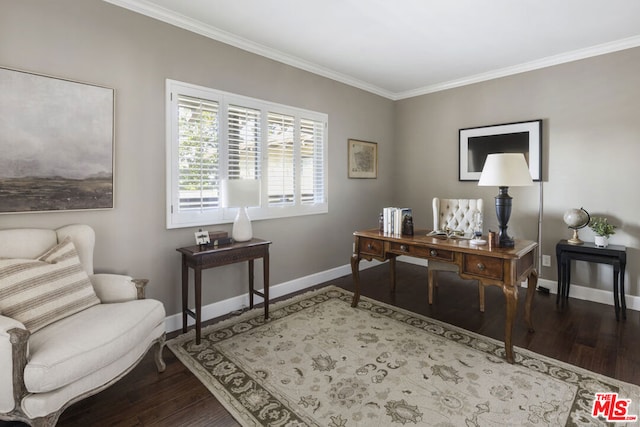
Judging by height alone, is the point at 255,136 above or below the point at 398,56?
below

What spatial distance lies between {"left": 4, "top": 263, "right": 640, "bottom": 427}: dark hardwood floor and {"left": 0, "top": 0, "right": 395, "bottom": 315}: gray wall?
2.73 ft

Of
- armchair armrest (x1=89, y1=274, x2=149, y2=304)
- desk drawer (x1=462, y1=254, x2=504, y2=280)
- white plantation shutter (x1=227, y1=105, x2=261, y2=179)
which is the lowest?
armchair armrest (x1=89, y1=274, x2=149, y2=304)

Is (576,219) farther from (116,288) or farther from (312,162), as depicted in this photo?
(116,288)

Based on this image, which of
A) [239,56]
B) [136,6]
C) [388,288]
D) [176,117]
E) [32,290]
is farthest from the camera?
[388,288]

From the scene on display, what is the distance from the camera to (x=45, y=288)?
5.88ft

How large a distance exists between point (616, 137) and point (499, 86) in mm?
1372

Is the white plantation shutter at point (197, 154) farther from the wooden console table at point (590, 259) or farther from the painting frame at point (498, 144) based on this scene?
the wooden console table at point (590, 259)

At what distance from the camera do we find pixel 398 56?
3623mm

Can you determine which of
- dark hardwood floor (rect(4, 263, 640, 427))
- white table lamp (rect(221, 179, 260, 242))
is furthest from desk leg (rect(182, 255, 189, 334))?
white table lamp (rect(221, 179, 260, 242))

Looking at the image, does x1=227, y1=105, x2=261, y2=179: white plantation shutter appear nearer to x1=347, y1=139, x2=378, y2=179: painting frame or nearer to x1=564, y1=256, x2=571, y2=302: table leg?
x1=347, y1=139, x2=378, y2=179: painting frame

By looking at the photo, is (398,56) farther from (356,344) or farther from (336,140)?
(356,344)

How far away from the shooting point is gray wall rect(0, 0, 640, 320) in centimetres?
236

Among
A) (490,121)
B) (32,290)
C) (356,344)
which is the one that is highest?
(490,121)

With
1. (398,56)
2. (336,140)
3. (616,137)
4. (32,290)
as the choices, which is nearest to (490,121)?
(616,137)
